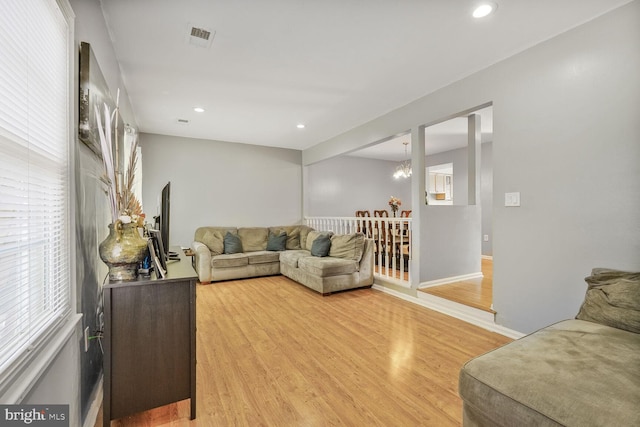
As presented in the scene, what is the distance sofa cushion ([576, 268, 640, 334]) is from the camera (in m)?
1.63

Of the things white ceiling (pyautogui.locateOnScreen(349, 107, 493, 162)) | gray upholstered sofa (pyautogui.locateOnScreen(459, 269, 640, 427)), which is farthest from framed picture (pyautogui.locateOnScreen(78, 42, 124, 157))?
white ceiling (pyautogui.locateOnScreen(349, 107, 493, 162))

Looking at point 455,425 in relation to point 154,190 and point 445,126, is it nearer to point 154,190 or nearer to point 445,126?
point 445,126

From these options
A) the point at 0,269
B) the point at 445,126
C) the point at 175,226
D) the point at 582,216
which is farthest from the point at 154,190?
the point at 582,216

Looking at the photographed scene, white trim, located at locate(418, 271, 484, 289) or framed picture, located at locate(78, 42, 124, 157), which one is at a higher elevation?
framed picture, located at locate(78, 42, 124, 157)

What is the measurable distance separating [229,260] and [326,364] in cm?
305

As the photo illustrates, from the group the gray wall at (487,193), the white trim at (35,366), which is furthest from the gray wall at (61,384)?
the gray wall at (487,193)

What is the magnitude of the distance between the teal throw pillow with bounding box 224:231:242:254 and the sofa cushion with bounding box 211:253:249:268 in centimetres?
19

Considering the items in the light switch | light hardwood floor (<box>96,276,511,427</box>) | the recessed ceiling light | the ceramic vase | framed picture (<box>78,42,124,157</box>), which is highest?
the recessed ceiling light

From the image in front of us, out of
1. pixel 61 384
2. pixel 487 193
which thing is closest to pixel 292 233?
pixel 487 193

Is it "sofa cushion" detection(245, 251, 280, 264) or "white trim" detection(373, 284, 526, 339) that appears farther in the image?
"sofa cushion" detection(245, 251, 280, 264)

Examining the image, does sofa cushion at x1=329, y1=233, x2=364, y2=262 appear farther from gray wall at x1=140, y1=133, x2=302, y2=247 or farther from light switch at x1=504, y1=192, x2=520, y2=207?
gray wall at x1=140, y1=133, x2=302, y2=247

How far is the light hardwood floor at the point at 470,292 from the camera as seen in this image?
9.95 ft

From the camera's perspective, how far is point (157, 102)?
3.80 m

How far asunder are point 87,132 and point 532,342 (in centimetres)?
259
